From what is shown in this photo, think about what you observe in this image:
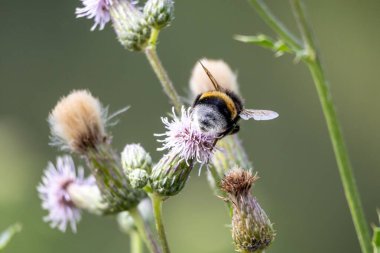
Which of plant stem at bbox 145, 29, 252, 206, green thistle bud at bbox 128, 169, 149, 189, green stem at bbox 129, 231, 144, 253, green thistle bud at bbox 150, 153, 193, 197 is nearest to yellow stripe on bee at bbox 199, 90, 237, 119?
plant stem at bbox 145, 29, 252, 206

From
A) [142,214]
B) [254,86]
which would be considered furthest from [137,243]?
[254,86]

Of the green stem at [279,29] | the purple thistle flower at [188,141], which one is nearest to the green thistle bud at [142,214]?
the purple thistle flower at [188,141]

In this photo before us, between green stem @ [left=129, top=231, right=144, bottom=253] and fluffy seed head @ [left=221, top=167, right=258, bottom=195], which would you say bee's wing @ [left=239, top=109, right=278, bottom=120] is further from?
green stem @ [left=129, top=231, right=144, bottom=253]

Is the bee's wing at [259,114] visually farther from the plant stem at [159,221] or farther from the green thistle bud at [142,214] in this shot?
the green thistle bud at [142,214]

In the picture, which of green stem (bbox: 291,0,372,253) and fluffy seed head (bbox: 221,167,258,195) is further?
green stem (bbox: 291,0,372,253)

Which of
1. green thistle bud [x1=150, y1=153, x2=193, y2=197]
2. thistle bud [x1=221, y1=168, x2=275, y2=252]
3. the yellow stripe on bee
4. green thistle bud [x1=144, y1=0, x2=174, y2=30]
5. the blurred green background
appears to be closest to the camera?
thistle bud [x1=221, y1=168, x2=275, y2=252]

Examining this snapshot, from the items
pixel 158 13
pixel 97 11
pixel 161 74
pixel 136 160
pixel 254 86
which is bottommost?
pixel 136 160

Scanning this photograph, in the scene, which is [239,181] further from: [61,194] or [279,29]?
[61,194]
